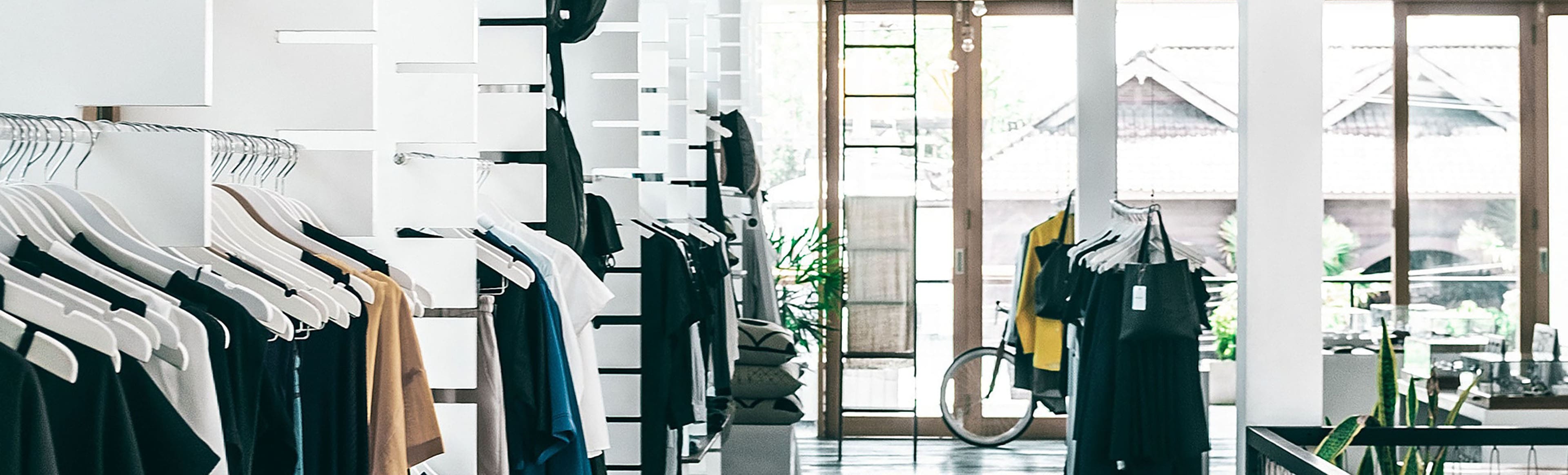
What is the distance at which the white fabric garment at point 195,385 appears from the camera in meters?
1.15

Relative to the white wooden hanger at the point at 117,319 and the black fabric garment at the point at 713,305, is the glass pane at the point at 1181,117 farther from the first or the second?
the white wooden hanger at the point at 117,319

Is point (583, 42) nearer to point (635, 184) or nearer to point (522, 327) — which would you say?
point (635, 184)

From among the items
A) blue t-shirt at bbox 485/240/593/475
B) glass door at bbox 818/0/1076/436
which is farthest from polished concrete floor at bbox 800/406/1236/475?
blue t-shirt at bbox 485/240/593/475

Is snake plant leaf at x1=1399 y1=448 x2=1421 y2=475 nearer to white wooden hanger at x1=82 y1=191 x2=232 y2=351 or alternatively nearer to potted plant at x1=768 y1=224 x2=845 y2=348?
white wooden hanger at x1=82 y1=191 x2=232 y2=351

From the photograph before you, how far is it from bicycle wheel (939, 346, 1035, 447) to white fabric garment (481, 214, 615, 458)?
4914mm

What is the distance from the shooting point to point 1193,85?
24.6ft

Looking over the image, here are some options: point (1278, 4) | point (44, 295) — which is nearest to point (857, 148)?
point (1278, 4)

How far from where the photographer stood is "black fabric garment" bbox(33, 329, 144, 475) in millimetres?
983

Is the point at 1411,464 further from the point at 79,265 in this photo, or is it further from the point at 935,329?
the point at 935,329

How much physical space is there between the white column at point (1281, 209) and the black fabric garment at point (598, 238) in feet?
5.62

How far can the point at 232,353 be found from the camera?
4.08ft

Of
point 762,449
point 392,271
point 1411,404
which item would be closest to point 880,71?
point 762,449

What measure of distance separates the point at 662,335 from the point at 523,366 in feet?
3.83

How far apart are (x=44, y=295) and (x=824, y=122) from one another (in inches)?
256
